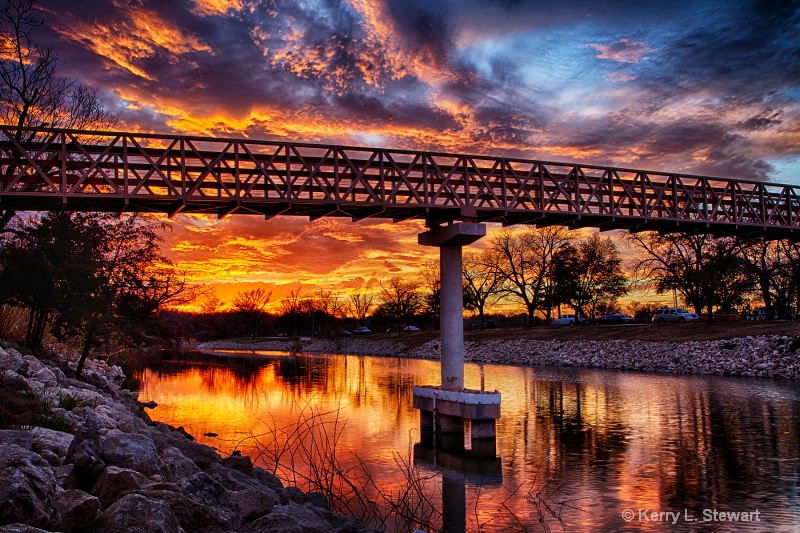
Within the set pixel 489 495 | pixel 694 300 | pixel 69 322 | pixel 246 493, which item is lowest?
pixel 489 495

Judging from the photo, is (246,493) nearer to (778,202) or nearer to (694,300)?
(778,202)

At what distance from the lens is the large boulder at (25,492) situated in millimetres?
5984

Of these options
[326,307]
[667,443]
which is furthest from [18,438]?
[326,307]

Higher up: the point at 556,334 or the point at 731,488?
the point at 556,334

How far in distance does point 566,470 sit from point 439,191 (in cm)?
1148

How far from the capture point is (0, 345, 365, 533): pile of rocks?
6.59 metres

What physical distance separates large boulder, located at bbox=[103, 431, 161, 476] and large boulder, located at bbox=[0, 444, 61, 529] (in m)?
2.90

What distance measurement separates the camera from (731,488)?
15.8 metres

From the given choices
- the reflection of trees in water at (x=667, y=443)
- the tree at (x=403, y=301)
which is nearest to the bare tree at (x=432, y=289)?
the tree at (x=403, y=301)

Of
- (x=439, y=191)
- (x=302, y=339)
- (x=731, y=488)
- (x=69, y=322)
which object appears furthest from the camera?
(x=302, y=339)

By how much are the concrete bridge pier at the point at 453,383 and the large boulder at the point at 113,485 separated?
1538 centimetres

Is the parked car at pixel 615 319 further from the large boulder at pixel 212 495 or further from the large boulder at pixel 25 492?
the large boulder at pixel 25 492

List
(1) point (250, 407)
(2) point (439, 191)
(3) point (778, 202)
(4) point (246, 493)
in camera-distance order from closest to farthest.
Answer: (4) point (246, 493) → (2) point (439, 191) → (1) point (250, 407) → (3) point (778, 202)

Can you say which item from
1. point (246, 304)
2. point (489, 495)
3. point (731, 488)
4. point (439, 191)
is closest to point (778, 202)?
point (439, 191)
